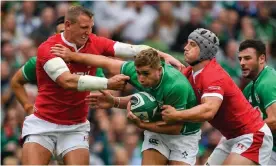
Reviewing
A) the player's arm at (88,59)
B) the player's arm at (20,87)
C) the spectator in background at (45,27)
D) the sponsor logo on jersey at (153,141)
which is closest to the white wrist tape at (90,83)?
the player's arm at (88,59)

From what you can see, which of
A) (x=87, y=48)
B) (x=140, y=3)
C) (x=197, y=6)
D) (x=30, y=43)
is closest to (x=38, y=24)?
(x=30, y=43)

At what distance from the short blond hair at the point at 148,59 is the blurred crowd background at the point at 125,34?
4.43 meters

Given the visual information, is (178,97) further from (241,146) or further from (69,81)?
(69,81)

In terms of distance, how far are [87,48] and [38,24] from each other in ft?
18.4

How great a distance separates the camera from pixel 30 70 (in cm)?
1114

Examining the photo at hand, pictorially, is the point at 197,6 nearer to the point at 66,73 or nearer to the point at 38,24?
the point at 38,24

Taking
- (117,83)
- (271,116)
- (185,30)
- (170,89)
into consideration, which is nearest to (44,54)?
(117,83)

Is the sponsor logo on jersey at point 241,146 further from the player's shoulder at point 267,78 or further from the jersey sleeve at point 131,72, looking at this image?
the jersey sleeve at point 131,72

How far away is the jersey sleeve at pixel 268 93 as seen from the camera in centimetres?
1045

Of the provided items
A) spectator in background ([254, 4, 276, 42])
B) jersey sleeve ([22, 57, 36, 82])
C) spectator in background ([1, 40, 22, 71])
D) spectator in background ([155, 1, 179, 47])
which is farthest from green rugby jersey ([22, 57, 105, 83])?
spectator in background ([254, 4, 276, 42])

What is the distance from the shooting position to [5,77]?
48.0ft

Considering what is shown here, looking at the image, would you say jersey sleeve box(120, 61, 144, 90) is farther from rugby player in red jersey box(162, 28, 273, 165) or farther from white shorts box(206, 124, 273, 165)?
white shorts box(206, 124, 273, 165)

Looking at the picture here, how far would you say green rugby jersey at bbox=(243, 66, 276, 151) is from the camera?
34.4 ft

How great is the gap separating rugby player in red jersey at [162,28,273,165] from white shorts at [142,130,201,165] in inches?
14.3
